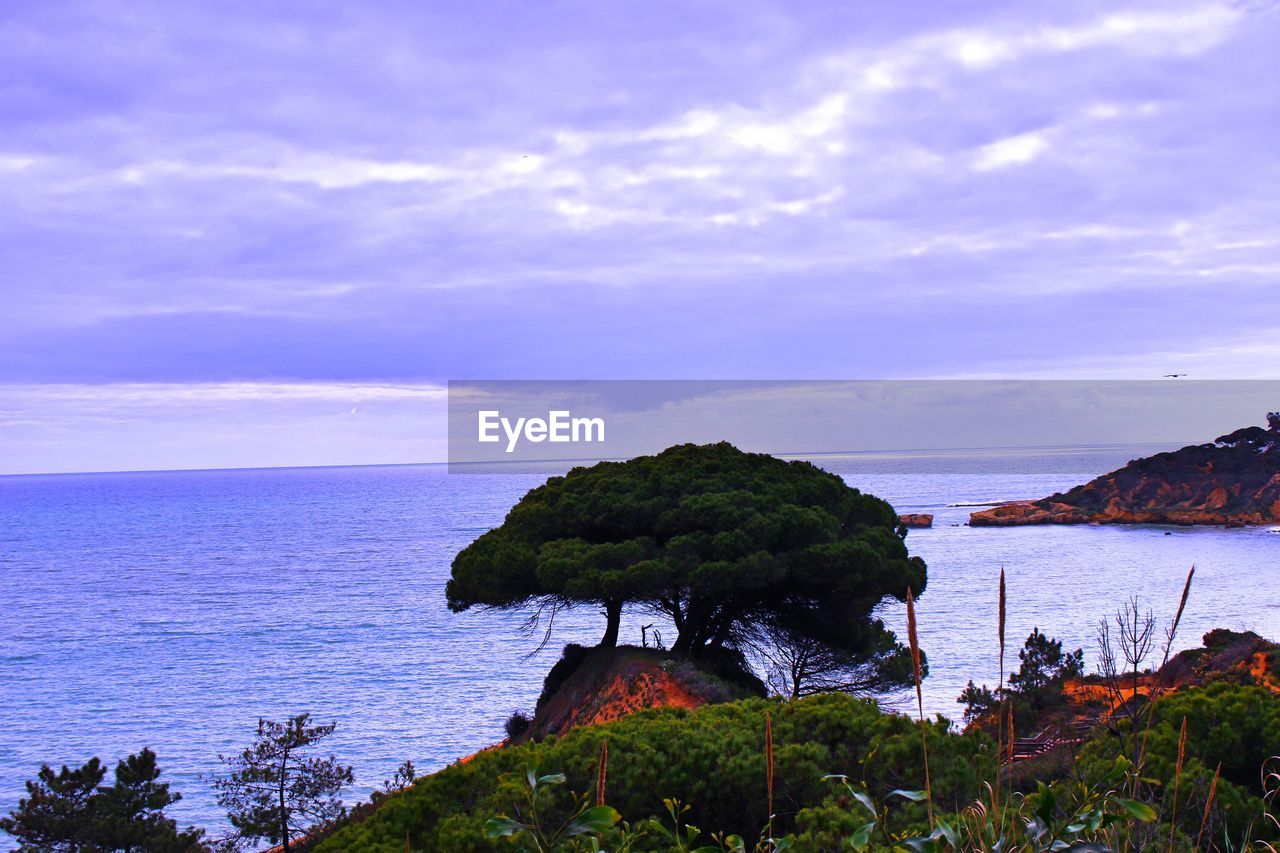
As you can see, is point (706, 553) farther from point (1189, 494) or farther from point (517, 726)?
point (1189, 494)

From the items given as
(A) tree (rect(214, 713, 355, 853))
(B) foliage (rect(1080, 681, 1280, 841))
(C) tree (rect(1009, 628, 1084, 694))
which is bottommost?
(A) tree (rect(214, 713, 355, 853))

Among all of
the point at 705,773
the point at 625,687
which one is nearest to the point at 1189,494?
the point at 625,687

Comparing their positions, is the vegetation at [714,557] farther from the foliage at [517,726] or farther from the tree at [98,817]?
the tree at [98,817]

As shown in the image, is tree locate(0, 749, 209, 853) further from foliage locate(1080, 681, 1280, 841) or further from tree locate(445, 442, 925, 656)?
foliage locate(1080, 681, 1280, 841)

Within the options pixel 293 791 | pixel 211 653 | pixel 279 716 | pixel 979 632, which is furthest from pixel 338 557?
pixel 293 791

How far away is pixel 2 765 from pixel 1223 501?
99.6 m

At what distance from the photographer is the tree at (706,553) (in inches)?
747

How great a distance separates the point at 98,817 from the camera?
15.7 meters

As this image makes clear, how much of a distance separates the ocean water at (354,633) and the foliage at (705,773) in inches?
794

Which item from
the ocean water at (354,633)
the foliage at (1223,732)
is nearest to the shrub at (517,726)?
the ocean water at (354,633)

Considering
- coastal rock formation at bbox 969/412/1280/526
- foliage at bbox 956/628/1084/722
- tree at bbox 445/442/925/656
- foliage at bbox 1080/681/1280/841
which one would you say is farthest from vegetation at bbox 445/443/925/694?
coastal rock formation at bbox 969/412/1280/526

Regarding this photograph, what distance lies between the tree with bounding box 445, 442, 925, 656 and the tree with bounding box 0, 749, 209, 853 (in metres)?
6.86

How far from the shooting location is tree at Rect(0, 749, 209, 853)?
50.4ft

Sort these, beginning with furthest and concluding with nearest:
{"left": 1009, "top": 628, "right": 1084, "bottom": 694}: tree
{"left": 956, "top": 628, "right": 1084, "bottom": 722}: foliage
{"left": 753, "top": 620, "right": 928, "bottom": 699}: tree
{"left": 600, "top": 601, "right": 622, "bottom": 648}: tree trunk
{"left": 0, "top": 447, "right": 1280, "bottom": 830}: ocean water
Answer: {"left": 0, "top": 447, "right": 1280, "bottom": 830}: ocean water → {"left": 1009, "top": 628, "right": 1084, "bottom": 694}: tree → {"left": 753, "top": 620, "right": 928, "bottom": 699}: tree → {"left": 600, "top": 601, "right": 622, "bottom": 648}: tree trunk → {"left": 956, "top": 628, "right": 1084, "bottom": 722}: foliage
